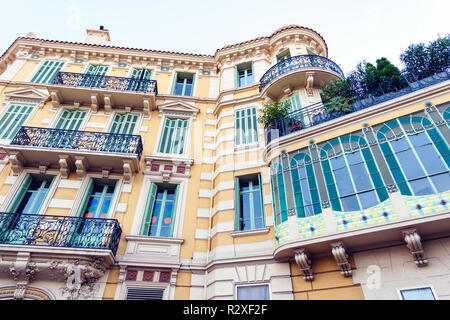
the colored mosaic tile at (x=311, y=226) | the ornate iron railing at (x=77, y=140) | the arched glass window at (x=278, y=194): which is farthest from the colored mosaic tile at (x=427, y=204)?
the ornate iron railing at (x=77, y=140)

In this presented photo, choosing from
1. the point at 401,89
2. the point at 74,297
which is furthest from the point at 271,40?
the point at 74,297

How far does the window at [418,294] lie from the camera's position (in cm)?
549

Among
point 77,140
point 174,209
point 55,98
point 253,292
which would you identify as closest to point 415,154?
point 253,292

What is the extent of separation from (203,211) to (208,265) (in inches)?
76.0

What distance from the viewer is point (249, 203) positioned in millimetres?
9055

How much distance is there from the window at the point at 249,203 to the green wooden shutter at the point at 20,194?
7.41 m

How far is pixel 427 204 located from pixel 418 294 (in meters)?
1.90

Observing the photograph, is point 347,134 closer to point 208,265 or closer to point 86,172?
point 208,265

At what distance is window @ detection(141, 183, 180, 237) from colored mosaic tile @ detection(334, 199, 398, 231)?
5202mm

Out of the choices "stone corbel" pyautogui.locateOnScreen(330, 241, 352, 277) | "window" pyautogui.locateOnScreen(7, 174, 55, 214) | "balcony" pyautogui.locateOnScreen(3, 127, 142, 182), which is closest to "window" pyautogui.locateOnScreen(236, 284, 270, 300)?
"stone corbel" pyautogui.locateOnScreen(330, 241, 352, 277)

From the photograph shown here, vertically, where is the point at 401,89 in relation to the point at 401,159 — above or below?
above

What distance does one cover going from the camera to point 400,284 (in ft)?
19.0

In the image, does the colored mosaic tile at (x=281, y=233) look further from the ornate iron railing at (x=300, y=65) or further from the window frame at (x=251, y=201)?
the ornate iron railing at (x=300, y=65)

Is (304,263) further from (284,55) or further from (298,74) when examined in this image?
(284,55)
